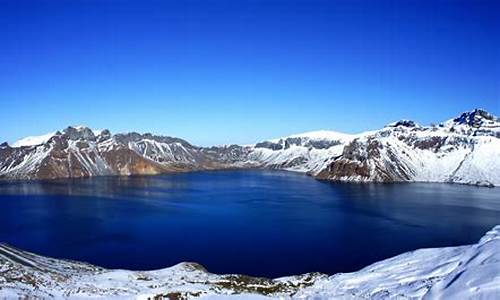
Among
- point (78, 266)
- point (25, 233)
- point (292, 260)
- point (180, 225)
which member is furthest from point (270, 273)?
point (25, 233)

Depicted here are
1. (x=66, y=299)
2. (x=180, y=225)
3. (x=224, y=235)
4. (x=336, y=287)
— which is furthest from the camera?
(x=180, y=225)

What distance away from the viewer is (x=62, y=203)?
144 meters

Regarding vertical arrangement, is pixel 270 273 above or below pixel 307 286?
below

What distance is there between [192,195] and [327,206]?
59.1m

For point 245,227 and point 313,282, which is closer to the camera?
point 313,282

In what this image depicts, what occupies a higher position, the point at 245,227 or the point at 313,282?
the point at 313,282

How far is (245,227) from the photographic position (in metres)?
100

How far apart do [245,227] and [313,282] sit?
56604 millimetres

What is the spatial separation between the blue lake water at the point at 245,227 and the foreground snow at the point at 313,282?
19310 mm

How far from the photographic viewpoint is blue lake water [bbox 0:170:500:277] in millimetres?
72125

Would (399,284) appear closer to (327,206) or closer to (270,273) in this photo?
(270,273)

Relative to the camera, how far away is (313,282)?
44.1 metres

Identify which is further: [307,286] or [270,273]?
[270,273]

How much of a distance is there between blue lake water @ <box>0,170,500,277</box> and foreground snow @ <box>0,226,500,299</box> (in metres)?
19.3
